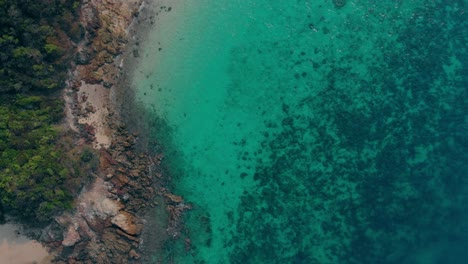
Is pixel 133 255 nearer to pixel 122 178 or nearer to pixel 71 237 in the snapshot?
pixel 71 237

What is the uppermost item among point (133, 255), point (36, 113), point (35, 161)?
point (36, 113)

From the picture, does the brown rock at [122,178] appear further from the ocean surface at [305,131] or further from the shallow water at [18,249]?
the shallow water at [18,249]

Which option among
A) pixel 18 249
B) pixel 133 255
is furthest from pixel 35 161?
pixel 133 255

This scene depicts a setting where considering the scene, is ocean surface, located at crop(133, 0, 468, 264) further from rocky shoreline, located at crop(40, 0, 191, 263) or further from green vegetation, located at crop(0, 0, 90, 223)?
green vegetation, located at crop(0, 0, 90, 223)

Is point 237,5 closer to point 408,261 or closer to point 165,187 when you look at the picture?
point 165,187

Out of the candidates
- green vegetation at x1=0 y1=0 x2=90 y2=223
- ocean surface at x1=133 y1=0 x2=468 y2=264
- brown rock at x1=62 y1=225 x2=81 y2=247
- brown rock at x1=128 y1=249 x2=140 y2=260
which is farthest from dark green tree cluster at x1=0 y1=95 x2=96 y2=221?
ocean surface at x1=133 y1=0 x2=468 y2=264
